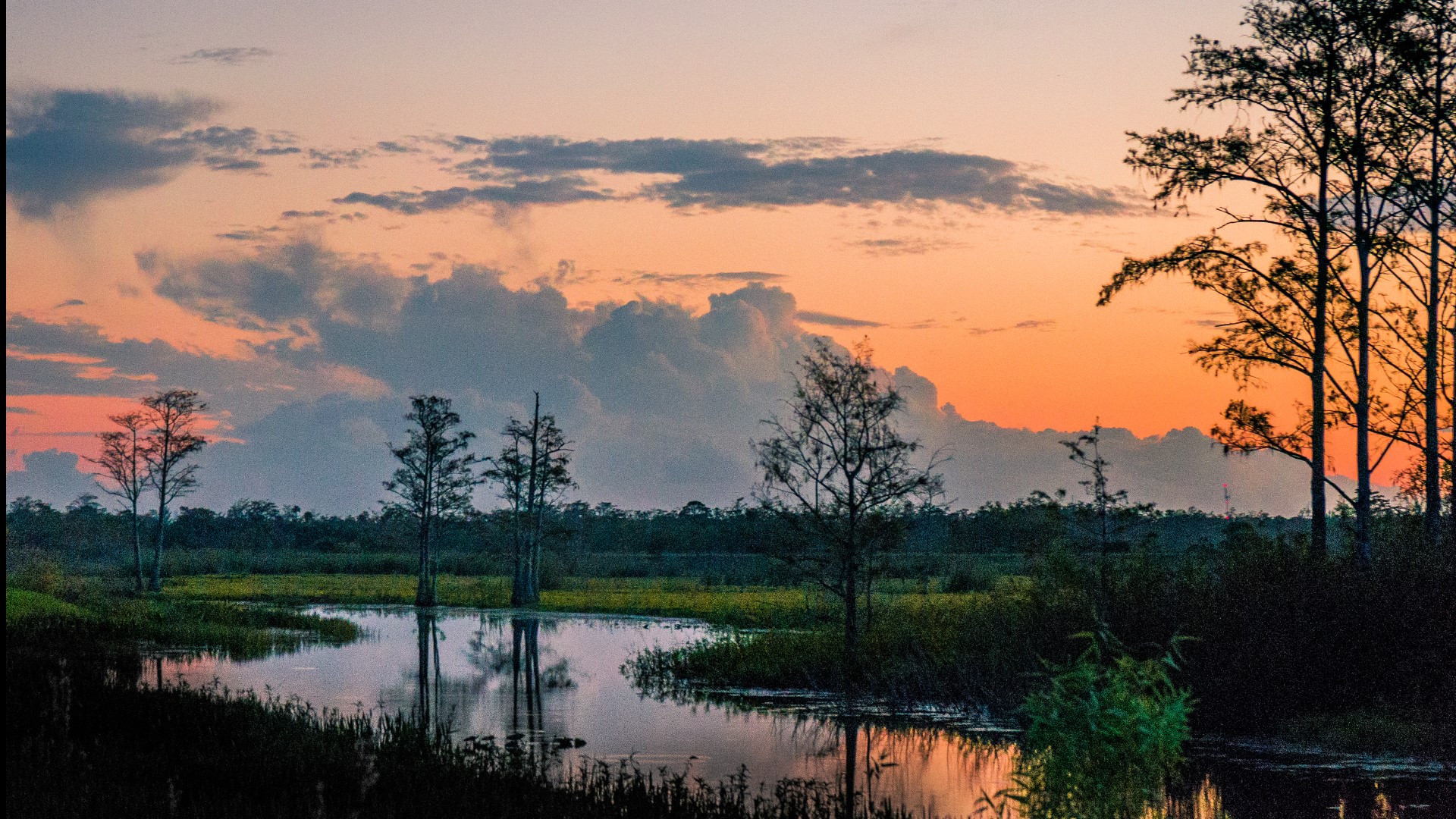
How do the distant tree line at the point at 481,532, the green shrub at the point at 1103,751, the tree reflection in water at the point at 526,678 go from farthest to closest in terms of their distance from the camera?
1. the distant tree line at the point at 481,532
2. the tree reflection in water at the point at 526,678
3. the green shrub at the point at 1103,751

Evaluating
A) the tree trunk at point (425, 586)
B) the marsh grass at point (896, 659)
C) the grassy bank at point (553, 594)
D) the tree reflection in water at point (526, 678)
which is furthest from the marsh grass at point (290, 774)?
the tree trunk at point (425, 586)

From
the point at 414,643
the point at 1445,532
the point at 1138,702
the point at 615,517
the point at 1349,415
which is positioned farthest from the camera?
the point at 615,517

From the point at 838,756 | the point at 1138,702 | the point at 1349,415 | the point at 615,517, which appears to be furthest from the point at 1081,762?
the point at 615,517

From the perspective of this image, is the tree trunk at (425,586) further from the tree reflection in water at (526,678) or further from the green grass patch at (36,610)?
the green grass patch at (36,610)

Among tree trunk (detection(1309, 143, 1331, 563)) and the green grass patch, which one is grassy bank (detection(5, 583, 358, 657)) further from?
tree trunk (detection(1309, 143, 1331, 563))

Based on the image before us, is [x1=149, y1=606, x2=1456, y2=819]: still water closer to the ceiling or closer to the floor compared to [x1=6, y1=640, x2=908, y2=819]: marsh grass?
closer to the floor

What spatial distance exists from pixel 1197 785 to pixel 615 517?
447ft

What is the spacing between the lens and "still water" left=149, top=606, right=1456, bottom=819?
15008mm

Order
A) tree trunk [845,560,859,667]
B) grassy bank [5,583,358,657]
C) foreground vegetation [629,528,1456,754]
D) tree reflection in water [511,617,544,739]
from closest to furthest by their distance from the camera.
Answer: foreground vegetation [629,528,1456,754]
tree reflection in water [511,617,544,739]
tree trunk [845,560,859,667]
grassy bank [5,583,358,657]

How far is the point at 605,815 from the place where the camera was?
477 inches

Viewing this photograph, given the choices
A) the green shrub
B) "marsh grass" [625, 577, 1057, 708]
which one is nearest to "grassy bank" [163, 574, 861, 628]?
"marsh grass" [625, 577, 1057, 708]

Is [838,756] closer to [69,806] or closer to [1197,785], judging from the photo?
[1197,785]

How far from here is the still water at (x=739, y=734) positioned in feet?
49.2

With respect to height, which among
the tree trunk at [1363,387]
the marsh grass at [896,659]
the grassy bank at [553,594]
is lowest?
the grassy bank at [553,594]
